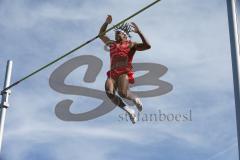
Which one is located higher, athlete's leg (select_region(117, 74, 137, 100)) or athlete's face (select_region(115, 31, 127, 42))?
athlete's face (select_region(115, 31, 127, 42))

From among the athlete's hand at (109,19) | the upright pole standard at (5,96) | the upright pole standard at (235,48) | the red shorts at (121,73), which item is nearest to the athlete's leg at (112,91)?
the red shorts at (121,73)

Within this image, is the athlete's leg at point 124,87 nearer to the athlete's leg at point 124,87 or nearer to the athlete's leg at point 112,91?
the athlete's leg at point 124,87

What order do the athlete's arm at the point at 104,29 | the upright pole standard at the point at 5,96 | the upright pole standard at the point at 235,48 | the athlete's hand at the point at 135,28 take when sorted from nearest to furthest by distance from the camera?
the upright pole standard at the point at 235,48, the athlete's hand at the point at 135,28, the athlete's arm at the point at 104,29, the upright pole standard at the point at 5,96

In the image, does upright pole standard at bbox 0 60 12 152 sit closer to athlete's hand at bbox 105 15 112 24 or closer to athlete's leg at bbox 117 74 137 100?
athlete's hand at bbox 105 15 112 24

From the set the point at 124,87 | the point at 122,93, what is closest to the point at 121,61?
the point at 124,87

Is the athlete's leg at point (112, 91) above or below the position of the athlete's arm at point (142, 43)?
below

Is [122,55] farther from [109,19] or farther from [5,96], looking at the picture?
[5,96]

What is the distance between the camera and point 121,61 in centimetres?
1114

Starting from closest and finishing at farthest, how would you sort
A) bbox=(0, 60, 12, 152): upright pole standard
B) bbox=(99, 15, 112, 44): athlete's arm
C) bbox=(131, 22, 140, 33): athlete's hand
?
bbox=(131, 22, 140, 33): athlete's hand < bbox=(99, 15, 112, 44): athlete's arm < bbox=(0, 60, 12, 152): upright pole standard

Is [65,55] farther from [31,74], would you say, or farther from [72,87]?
[72,87]

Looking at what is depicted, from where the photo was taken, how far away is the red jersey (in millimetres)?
11133

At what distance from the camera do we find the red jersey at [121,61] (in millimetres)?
11133

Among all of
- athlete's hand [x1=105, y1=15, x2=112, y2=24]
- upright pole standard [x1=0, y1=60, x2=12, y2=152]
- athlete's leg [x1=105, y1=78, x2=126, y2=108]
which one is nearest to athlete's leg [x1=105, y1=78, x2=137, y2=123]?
athlete's leg [x1=105, y1=78, x2=126, y2=108]

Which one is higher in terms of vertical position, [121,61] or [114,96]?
[121,61]
